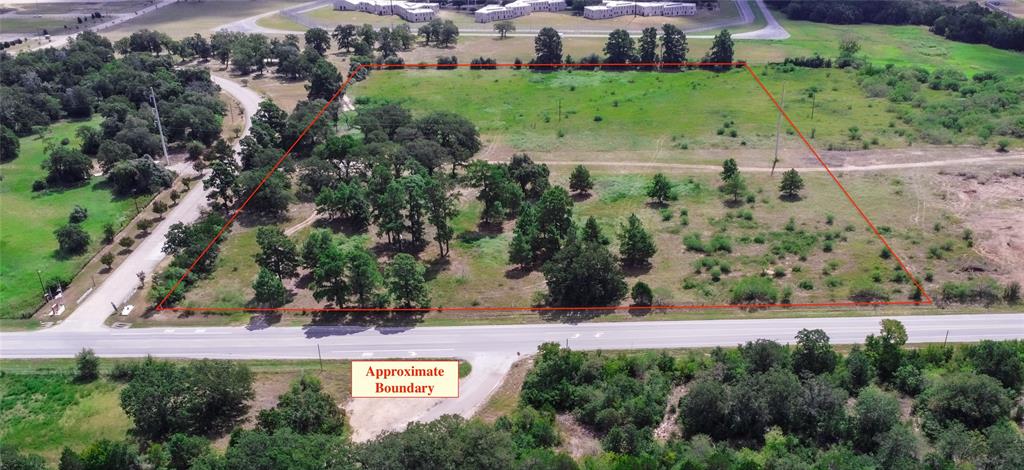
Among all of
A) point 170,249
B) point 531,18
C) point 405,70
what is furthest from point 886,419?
point 531,18

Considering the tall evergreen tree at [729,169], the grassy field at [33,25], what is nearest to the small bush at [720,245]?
the tall evergreen tree at [729,169]

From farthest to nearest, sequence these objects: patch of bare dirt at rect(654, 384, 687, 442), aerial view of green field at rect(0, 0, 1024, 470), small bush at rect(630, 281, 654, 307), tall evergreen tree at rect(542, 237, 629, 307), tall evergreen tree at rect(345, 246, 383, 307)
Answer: small bush at rect(630, 281, 654, 307) → tall evergreen tree at rect(542, 237, 629, 307) → tall evergreen tree at rect(345, 246, 383, 307) → patch of bare dirt at rect(654, 384, 687, 442) → aerial view of green field at rect(0, 0, 1024, 470)

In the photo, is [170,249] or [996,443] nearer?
[996,443]

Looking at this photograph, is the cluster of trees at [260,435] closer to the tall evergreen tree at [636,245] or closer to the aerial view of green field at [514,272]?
the aerial view of green field at [514,272]

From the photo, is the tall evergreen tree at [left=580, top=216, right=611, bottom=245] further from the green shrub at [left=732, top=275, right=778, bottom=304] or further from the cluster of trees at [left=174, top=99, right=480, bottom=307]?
the green shrub at [left=732, top=275, right=778, bottom=304]

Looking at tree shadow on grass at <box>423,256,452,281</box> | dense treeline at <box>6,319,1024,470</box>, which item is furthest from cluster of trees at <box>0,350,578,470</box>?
tree shadow on grass at <box>423,256,452,281</box>

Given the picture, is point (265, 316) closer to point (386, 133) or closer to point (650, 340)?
point (650, 340)

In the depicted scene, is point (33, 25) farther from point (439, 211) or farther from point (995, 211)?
point (995, 211)
